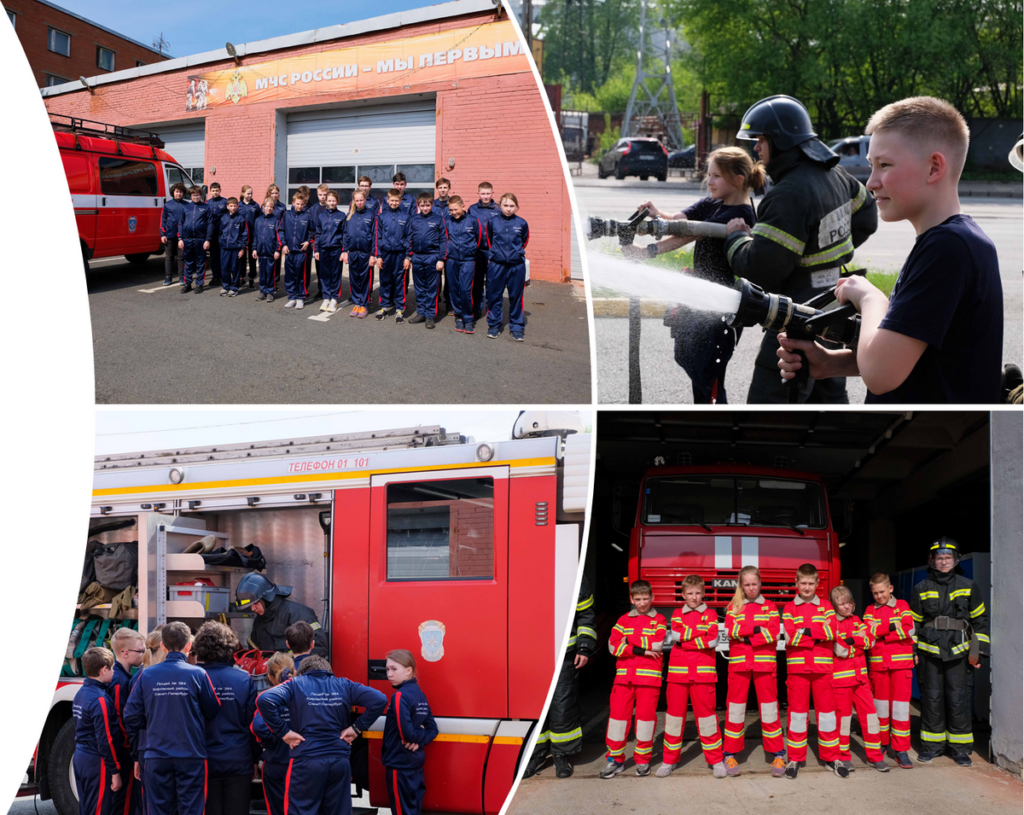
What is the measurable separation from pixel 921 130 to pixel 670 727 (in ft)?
12.7

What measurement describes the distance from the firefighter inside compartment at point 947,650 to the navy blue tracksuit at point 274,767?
396 cm

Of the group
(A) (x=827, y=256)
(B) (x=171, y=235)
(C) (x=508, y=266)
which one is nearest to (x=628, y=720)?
(C) (x=508, y=266)

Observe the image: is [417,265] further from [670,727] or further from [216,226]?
[670,727]

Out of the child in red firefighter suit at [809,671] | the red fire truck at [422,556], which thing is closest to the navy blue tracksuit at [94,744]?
the red fire truck at [422,556]

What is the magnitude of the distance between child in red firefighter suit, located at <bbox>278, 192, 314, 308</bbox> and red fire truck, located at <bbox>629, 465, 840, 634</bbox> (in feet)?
10.5

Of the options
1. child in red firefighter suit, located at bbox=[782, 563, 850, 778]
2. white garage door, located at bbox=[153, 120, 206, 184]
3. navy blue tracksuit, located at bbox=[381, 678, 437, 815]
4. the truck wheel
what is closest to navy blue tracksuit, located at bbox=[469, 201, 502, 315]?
white garage door, located at bbox=[153, 120, 206, 184]

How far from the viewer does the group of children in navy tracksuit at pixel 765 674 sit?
4914mm

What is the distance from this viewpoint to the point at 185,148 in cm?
450

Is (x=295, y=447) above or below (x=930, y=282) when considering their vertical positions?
below

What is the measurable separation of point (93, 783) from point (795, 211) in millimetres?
4882

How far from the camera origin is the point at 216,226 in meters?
4.14

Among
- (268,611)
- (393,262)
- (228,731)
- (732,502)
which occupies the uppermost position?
(393,262)

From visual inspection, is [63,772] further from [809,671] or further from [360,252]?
[809,671]

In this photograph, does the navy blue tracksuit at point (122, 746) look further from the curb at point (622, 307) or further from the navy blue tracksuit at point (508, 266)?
the curb at point (622, 307)
